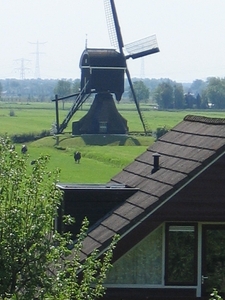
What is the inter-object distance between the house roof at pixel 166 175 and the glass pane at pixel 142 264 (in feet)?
1.17

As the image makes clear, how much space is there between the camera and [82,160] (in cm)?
5331

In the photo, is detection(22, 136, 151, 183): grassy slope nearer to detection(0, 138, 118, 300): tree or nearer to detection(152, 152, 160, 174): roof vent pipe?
detection(152, 152, 160, 174): roof vent pipe

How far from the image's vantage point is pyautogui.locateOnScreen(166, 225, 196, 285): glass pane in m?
10.6

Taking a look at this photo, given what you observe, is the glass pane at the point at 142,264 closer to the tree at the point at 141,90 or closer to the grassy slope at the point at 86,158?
the grassy slope at the point at 86,158

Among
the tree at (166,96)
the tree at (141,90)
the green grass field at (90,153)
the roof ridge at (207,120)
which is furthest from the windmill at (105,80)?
the tree at (141,90)

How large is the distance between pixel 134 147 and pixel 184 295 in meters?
53.0

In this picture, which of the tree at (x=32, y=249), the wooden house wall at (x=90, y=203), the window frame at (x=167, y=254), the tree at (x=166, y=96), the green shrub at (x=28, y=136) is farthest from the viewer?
the tree at (x=166, y=96)

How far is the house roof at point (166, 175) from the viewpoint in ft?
33.8

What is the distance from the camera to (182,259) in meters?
10.7

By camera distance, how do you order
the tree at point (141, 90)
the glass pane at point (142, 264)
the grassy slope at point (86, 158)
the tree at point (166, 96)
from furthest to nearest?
the tree at point (141, 90) < the tree at point (166, 96) < the grassy slope at point (86, 158) < the glass pane at point (142, 264)

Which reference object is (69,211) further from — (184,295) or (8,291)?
(8,291)

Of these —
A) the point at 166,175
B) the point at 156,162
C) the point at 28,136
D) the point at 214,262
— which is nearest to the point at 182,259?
the point at 214,262

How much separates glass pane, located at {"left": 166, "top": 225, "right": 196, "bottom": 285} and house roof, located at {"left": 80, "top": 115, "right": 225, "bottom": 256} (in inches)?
19.6

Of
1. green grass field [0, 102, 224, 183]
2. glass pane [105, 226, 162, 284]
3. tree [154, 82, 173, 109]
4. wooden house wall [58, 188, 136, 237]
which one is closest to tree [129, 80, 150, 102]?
tree [154, 82, 173, 109]
